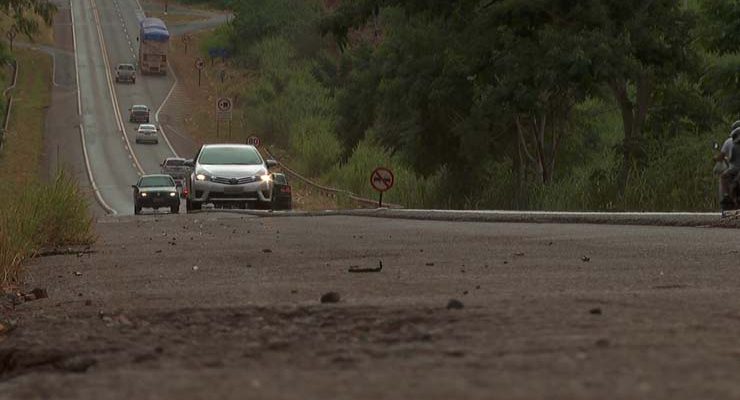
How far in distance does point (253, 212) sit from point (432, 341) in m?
26.4

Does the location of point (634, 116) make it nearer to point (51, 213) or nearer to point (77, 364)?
point (51, 213)

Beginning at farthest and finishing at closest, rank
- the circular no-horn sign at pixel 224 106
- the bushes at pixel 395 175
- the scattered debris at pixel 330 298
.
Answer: the circular no-horn sign at pixel 224 106, the bushes at pixel 395 175, the scattered debris at pixel 330 298

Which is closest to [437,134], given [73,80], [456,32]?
[456,32]

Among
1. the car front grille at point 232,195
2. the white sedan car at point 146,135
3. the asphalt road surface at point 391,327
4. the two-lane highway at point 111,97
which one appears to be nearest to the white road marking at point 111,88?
the two-lane highway at point 111,97

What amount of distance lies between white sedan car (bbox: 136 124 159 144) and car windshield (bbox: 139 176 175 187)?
4623 cm

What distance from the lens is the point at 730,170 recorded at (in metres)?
20.8

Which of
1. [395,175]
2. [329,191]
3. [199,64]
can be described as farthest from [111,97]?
[395,175]

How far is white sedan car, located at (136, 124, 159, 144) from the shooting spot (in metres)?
94.4

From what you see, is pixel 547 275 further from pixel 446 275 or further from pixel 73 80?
pixel 73 80

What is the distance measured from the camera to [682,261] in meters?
12.5

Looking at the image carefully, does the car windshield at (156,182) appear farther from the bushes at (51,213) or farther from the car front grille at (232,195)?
the bushes at (51,213)

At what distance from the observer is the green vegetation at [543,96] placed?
35.6m

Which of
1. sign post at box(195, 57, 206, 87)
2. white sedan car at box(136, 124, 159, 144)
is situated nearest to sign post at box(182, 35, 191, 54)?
sign post at box(195, 57, 206, 87)

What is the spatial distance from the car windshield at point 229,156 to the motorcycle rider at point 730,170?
673 inches
